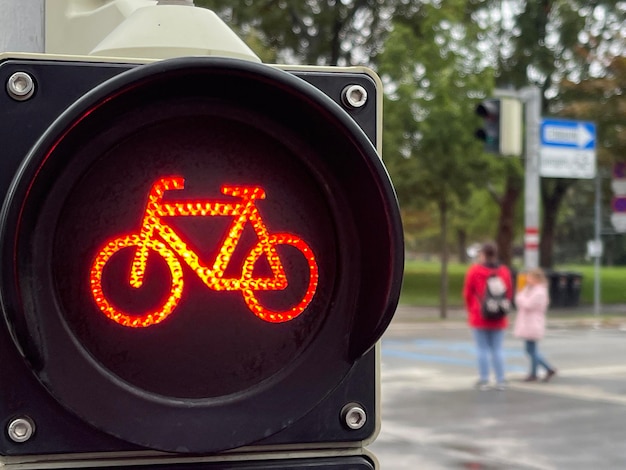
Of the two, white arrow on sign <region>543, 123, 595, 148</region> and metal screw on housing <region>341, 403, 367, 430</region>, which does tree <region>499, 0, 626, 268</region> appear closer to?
white arrow on sign <region>543, 123, 595, 148</region>

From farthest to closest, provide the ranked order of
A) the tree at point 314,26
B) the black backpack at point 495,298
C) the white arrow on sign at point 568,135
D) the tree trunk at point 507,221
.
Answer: the tree trunk at point 507,221 < the tree at point 314,26 < the white arrow on sign at point 568,135 < the black backpack at point 495,298

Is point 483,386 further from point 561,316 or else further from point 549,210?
point 549,210

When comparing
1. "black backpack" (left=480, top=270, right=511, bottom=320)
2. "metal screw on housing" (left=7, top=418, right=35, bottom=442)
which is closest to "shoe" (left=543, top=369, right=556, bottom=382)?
"black backpack" (left=480, top=270, right=511, bottom=320)

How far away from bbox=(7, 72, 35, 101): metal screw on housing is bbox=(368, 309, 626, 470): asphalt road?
18.8 ft

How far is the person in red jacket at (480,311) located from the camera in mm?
11398

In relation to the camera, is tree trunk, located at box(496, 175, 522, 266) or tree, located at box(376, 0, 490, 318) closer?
tree, located at box(376, 0, 490, 318)

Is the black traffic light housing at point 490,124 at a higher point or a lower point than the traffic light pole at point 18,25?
higher

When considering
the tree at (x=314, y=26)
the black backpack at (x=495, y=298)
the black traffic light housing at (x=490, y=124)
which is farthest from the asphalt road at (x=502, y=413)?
the tree at (x=314, y=26)

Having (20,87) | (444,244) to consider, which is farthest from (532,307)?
(20,87)

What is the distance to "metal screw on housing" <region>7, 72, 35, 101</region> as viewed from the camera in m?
1.06

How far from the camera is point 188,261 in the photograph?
108cm

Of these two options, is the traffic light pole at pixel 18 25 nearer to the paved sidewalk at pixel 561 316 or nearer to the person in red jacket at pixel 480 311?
the person in red jacket at pixel 480 311

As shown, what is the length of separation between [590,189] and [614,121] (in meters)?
27.0

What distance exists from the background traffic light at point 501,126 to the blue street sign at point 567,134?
4.89ft
